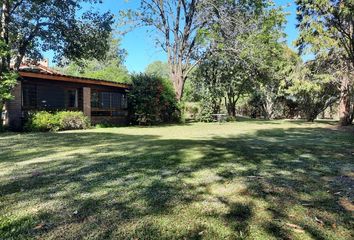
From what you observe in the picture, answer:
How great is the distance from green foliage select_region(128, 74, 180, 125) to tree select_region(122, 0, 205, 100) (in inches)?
136

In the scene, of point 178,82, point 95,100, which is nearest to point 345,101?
point 178,82

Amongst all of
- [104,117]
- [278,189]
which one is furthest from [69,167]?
[104,117]

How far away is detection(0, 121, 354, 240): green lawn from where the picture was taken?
263 centimetres

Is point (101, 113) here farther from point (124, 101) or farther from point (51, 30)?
point (51, 30)

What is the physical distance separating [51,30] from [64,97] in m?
4.23

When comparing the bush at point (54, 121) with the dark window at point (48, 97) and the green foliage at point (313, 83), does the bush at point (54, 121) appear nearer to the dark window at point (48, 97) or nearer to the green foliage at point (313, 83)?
the dark window at point (48, 97)

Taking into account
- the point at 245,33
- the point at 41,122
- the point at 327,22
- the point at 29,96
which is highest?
the point at 245,33

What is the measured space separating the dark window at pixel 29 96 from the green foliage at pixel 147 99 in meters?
5.23

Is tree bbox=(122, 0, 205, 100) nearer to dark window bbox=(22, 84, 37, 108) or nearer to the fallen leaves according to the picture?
dark window bbox=(22, 84, 37, 108)

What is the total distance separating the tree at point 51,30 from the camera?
40.8ft

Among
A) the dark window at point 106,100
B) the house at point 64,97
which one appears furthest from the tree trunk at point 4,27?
the dark window at point 106,100

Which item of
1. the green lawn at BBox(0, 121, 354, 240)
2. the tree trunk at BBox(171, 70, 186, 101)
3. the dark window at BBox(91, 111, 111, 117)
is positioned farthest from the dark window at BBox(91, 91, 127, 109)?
the green lawn at BBox(0, 121, 354, 240)

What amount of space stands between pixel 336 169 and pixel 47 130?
11693mm

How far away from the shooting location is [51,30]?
13438 mm
